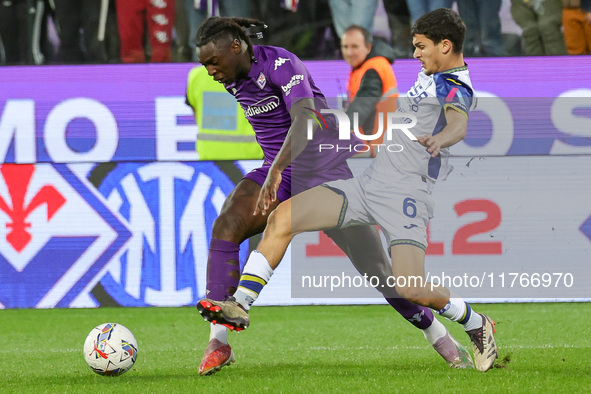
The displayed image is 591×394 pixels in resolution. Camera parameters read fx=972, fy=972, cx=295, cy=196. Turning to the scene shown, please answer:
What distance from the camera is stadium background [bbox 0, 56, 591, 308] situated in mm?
8445

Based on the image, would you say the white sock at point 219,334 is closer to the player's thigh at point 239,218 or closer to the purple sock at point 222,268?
the purple sock at point 222,268

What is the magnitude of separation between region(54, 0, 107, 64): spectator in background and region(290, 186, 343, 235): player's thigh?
18.9ft

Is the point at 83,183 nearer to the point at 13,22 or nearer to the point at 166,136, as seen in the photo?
the point at 166,136

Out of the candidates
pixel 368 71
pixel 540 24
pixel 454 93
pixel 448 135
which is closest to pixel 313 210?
pixel 448 135

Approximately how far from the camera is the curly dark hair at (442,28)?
486cm

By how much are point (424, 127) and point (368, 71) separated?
4.88 meters

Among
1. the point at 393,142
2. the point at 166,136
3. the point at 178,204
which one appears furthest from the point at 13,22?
the point at 393,142

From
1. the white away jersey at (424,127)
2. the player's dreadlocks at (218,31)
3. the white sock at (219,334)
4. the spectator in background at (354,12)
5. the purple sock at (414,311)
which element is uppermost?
the player's dreadlocks at (218,31)

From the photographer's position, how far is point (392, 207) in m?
4.74

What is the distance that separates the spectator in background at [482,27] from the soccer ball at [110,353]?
583 centimetres

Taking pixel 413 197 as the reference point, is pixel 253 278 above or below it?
below

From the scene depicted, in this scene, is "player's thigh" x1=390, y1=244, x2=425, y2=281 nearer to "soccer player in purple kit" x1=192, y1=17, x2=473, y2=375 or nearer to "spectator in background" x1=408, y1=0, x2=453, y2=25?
"soccer player in purple kit" x1=192, y1=17, x2=473, y2=375

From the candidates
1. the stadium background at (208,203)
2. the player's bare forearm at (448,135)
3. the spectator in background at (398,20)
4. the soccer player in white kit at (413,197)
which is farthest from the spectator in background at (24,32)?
the player's bare forearm at (448,135)

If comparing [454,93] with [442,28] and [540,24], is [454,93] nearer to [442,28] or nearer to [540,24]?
[442,28]
